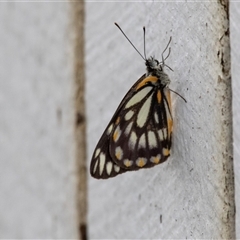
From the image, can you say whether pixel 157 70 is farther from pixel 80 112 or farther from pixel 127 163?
pixel 80 112

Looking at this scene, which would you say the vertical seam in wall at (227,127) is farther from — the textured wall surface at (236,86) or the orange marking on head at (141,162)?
the orange marking on head at (141,162)

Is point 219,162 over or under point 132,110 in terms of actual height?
under

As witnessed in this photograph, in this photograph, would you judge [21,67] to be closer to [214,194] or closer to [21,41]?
[21,41]

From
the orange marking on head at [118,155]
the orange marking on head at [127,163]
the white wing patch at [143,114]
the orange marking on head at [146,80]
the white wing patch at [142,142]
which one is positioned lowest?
the orange marking on head at [127,163]

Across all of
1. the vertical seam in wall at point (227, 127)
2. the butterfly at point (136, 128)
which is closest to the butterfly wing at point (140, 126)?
the butterfly at point (136, 128)

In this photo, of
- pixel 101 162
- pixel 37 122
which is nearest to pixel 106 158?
pixel 101 162

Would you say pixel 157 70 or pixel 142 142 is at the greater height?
pixel 157 70

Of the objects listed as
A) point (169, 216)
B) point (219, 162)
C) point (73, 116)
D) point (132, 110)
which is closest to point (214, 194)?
point (219, 162)
